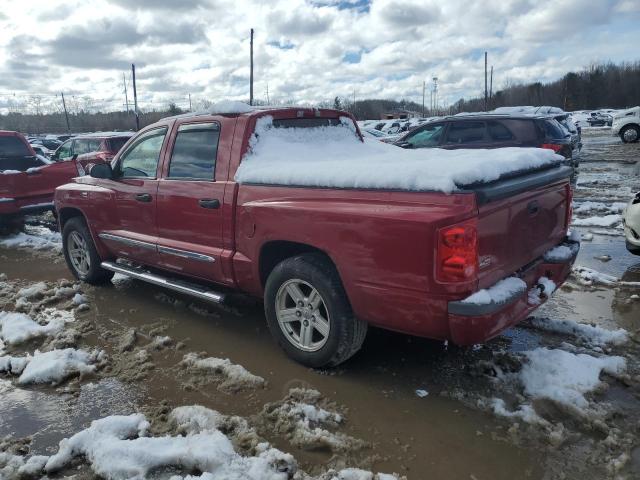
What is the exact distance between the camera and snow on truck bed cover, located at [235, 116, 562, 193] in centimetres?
288

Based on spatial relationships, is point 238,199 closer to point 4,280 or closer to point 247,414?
point 247,414

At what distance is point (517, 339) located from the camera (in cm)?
402

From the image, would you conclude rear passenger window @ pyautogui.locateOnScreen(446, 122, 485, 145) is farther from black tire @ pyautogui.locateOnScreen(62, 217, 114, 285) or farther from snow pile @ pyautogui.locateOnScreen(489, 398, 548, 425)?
snow pile @ pyautogui.locateOnScreen(489, 398, 548, 425)

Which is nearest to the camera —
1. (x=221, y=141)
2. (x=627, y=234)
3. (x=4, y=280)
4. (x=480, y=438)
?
(x=480, y=438)

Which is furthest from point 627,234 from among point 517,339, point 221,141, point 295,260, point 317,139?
point 221,141

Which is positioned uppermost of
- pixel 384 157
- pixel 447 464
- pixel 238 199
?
pixel 384 157

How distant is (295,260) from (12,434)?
6.66ft

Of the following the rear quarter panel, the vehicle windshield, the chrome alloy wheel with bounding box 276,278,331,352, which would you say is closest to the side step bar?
the chrome alloy wheel with bounding box 276,278,331,352

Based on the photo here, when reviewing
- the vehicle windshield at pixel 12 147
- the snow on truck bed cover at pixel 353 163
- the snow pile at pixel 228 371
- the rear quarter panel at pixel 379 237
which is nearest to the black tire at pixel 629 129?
the snow on truck bed cover at pixel 353 163

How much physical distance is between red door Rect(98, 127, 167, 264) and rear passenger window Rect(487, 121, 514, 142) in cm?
645

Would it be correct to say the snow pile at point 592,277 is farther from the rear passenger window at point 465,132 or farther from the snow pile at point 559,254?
the rear passenger window at point 465,132

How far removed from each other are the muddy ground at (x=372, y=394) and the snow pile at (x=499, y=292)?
0.70 m

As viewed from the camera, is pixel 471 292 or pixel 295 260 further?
pixel 295 260

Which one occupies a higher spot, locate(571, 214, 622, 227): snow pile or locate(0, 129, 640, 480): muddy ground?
locate(571, 214, 622, 227): snow pile
